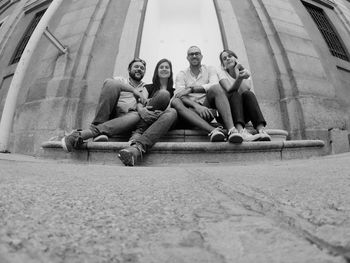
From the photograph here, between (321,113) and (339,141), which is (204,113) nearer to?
(321,113)

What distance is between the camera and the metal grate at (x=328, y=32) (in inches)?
315

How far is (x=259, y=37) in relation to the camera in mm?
6461

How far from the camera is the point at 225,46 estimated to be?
20.1 ft

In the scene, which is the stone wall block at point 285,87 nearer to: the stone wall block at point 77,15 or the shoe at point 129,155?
the shoe at point 129,155

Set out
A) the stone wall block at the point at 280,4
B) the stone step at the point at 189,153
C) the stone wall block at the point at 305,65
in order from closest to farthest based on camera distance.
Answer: the stone step at the point at 189,153 → the stone wall block at the point at 305,65 → the stone wall block at the point at 280,4

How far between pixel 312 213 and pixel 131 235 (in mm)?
498

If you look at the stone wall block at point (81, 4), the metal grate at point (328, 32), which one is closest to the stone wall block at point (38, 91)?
the stone wall block at point (81, 4)

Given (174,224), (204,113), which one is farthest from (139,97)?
(174,224)

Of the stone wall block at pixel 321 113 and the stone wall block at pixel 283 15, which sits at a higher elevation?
the stone wall block at pixel 283 15

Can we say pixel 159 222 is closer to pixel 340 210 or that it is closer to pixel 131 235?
pixel 131 235

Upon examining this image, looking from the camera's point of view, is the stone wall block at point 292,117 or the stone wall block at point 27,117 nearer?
the stone wall block at point 292,117

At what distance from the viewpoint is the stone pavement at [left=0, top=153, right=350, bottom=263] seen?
49cm

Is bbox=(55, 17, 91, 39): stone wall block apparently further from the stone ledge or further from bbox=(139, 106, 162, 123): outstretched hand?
the stone ledge

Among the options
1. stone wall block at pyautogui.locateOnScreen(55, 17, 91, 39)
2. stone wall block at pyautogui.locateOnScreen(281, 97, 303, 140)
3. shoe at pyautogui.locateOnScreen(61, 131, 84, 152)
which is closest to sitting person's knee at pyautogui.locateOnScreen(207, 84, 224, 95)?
shoe at pyautogui.locateOnScreen(61, 131, 84, 152)
